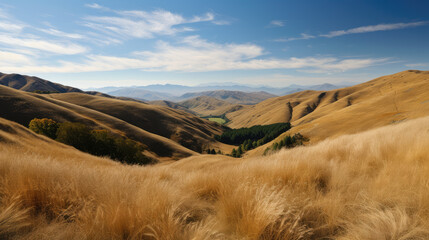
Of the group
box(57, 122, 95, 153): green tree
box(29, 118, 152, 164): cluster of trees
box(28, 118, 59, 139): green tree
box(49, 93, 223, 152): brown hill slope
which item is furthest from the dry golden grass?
box(49, 93, 223, 152): brown hill slope

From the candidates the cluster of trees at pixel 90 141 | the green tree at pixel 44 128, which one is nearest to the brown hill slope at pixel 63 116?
the green tree at pixel 44 128

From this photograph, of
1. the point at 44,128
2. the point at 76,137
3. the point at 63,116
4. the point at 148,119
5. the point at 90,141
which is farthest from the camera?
the point at 148,119

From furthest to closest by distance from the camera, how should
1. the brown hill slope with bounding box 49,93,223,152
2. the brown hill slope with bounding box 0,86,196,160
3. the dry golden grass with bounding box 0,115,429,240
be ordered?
the brown hill slope with bounding box 49,93,223,152, the brown hill slope with bounding box 0,86,196,160, the dry golden grass with bounding box 0,115,429,240

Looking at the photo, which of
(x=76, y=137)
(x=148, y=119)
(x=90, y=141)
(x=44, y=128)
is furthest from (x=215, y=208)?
(x=148, y=119)

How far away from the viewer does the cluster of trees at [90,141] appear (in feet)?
121

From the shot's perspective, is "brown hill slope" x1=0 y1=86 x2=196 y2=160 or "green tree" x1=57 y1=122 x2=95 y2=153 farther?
"brown hill slope" x1=0 y1=86 x2=196 y2=160

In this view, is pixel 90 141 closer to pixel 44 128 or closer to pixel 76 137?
pixel 76 137

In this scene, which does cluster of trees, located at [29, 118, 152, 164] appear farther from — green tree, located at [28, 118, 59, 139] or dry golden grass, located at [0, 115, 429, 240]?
dry golden grass, located at [0, 115, 429, 240]

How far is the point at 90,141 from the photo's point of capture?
39.0m

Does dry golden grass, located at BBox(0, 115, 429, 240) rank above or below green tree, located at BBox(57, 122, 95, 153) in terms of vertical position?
above

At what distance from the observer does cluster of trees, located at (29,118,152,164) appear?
36909 millimetres

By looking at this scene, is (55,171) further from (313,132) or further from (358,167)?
(313,132)

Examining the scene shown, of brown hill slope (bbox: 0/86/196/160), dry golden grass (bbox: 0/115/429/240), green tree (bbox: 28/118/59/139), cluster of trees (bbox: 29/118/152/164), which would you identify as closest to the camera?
dry golden grass (bbox: 0/115/429/240)

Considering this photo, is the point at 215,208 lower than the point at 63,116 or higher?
higher
